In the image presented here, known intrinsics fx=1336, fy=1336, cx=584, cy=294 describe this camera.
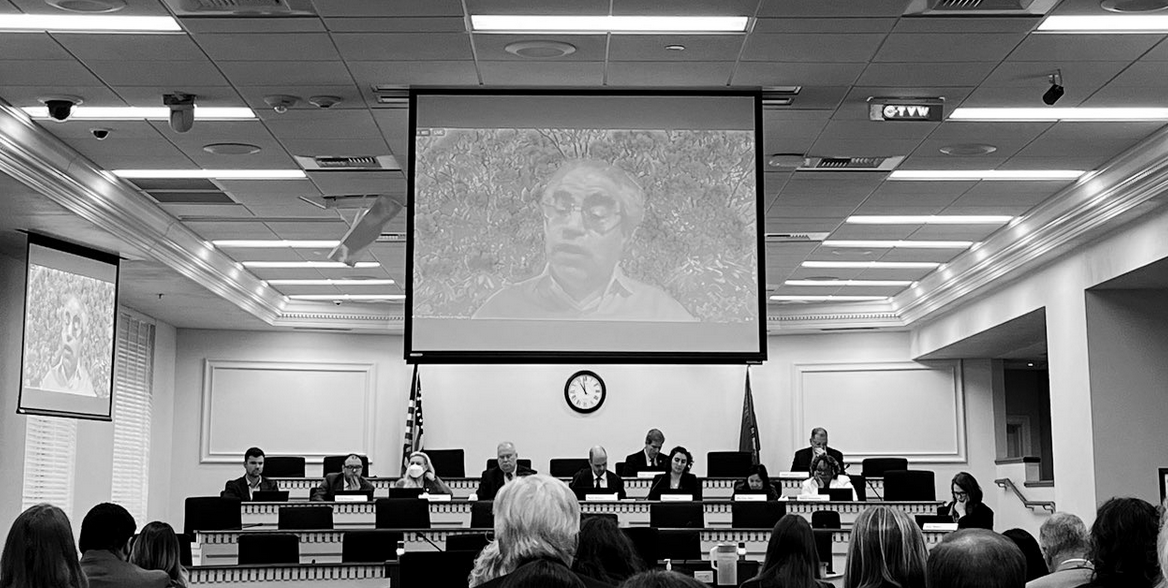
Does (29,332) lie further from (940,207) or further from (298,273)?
(940,207)

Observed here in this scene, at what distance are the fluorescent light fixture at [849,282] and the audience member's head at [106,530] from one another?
12859 mm

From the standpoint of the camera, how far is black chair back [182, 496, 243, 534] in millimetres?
10289

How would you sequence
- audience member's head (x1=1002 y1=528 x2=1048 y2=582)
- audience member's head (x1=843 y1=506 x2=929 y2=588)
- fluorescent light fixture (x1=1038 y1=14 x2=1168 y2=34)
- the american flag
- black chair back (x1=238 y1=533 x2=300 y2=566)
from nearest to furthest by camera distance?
audience member's head (x1=843 y1=506 x2=929 y2=588)
audience member's head (x1=1002 y1=528 x2=1048 y2=582)
fluorescent light fixture (x1=1038 y1=14 x2=1168 y2=34)
black chair back (x1=238 y1=533 x2=300 y2=566)
the american flag

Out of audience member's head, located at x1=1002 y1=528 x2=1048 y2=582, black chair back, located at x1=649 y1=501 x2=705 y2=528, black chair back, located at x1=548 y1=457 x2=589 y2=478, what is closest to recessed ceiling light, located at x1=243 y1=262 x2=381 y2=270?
black chair back, located at x1=548 y1=457 x2=589 y2=478

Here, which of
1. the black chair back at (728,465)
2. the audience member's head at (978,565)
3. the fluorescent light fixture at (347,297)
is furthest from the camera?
the fluorescent light fixture at (347,297)

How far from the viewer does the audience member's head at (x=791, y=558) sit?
4.20 m

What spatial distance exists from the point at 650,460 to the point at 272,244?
463cm

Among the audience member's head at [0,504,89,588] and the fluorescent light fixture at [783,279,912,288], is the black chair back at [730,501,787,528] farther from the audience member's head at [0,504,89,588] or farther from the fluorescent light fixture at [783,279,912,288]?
the audience member's head at [0,504,89,588]

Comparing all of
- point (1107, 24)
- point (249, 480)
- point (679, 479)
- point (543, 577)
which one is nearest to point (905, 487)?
point (679, 479)

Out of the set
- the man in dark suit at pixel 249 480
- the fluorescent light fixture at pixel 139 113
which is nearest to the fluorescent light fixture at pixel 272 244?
the man in dark suit at pixel 249 480

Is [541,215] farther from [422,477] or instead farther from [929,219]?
[929,219]

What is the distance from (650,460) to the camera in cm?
1438

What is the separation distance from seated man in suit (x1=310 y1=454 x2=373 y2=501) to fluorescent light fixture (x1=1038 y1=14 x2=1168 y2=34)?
26.9ft

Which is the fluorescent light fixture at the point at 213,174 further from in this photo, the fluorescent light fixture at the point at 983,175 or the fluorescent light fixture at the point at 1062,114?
the fluorescent light fixture at the point at 1062,114
